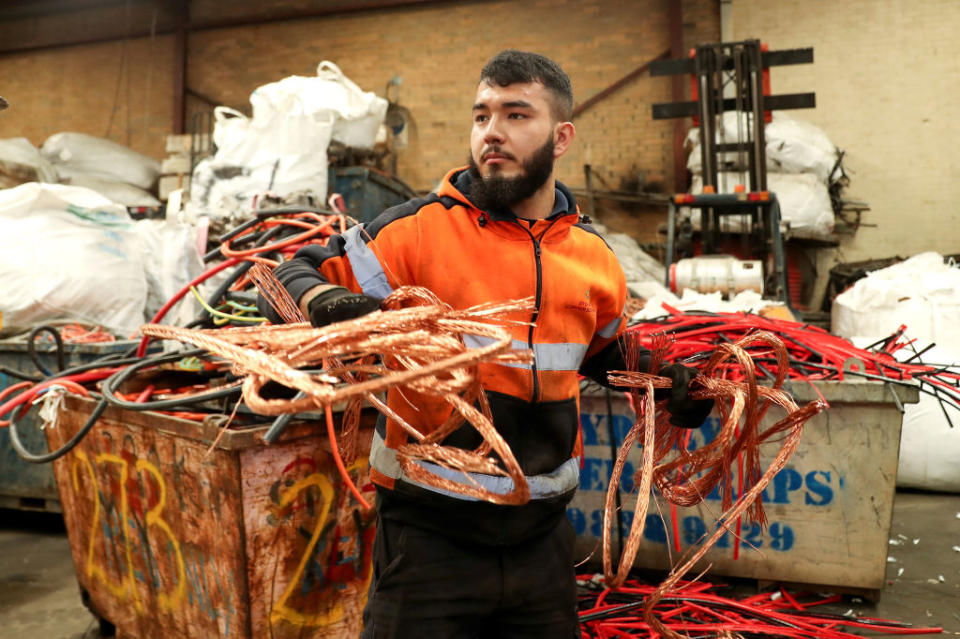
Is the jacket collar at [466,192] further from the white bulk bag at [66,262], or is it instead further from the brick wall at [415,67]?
the brick wall at [415,67]

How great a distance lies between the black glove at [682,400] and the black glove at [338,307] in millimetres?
872

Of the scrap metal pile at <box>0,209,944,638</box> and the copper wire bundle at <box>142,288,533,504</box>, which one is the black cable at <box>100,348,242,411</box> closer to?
the scrap metal pile at <box>0,209,944,638</box>

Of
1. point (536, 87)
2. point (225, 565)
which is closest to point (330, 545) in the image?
point (225, 565)

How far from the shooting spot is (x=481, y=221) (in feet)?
4.99

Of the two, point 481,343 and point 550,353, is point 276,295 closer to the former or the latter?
point 481,343

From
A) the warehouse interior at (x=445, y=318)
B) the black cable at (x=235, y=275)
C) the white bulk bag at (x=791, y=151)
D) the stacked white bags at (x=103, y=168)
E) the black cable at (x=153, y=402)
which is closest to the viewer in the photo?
the warehouse interior at (x=445, y=318)

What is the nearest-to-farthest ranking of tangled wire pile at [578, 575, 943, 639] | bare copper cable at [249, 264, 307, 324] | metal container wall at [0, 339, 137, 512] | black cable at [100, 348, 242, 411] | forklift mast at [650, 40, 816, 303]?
bare copper cable at [249, 264, 307, 324] < black cable at [100, 348, 242, 411] < tangled wire pile at [578, 575, 943, 639] < metal container wall at [0, 339, 137, 512] < forklift mast at [650, 40, 816, 303]

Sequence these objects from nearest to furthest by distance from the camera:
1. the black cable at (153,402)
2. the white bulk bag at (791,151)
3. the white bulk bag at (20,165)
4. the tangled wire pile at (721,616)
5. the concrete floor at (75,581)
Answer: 1. the black cable at (153,402)
2. the tangled wire pile at (721,616)
3. the concrete floor at (75,581)
4. the white bulk bag at (20,165)
5. the white bulk bag at (791,151)

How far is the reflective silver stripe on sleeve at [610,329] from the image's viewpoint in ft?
5.70

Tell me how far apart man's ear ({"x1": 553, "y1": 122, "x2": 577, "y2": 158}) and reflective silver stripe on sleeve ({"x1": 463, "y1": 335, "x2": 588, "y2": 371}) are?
0.44 metres

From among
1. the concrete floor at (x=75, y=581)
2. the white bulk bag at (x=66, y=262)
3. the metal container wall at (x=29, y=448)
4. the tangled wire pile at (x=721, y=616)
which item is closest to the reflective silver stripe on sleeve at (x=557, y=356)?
the tangled wire pile at (x=721, y=616)

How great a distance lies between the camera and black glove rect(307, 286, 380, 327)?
1109 mm

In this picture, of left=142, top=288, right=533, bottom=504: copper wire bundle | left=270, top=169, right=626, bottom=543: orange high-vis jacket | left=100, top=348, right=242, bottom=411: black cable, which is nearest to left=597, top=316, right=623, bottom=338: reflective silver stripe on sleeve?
left=270, top=169, right=626, bottom=543: orange high-vis jacket

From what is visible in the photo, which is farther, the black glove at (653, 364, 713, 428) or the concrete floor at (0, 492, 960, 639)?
the concrete floor at (0, 492, 960, 639)
